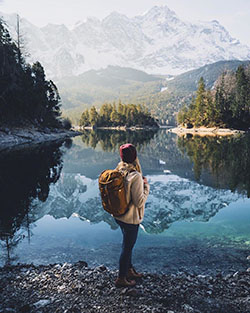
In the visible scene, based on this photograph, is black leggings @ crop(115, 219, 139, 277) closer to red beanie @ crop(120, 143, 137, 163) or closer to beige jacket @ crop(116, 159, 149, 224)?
beige jacket @ crop(116, 159, 149, 224)

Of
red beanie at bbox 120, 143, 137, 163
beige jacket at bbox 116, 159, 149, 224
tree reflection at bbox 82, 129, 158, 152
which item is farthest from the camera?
tree reflection at bbox 82, 129, 158, 152

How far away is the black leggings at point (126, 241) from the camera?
6547 millimetres

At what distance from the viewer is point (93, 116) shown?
16000 cm

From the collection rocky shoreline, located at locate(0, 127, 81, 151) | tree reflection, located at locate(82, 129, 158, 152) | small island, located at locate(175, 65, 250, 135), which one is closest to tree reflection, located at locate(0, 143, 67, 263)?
rocky shoreline, located at locate(0, 127, 81, 151)

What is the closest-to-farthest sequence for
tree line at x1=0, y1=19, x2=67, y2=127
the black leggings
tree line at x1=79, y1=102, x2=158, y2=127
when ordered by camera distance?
the black leggings, tree line at x1=0, y1=19, x2=67, y2=127, tree line at x1=79, y1=102, x2=158, y2=127

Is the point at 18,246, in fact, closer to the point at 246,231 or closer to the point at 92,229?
the point at 92,229

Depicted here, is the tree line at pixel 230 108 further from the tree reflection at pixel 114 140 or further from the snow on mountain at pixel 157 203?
the snow on mountain at pixel 157 203

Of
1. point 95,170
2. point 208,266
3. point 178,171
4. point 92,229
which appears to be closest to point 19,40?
point 95,170

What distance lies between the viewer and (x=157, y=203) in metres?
17.2

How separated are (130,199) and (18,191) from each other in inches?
536

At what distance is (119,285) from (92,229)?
608 cm

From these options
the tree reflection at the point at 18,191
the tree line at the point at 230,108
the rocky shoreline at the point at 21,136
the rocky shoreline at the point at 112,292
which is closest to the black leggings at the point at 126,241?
the rocky shoreline at the point at 112,292

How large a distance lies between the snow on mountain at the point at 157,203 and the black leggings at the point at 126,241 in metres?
5.65

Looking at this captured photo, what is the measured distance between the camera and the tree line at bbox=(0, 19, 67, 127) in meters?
48.5
